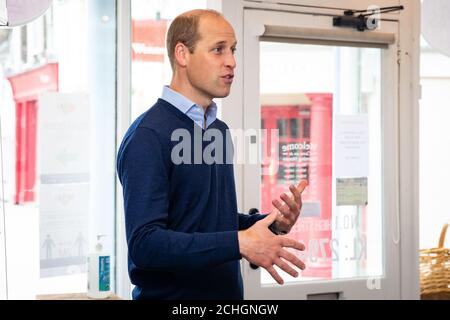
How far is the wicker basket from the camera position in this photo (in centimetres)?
308

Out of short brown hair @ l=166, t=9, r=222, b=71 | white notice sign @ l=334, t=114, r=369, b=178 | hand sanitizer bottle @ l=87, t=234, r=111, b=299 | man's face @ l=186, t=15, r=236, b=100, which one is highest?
short brown hair @ l=166, t=9, r=222, b=71

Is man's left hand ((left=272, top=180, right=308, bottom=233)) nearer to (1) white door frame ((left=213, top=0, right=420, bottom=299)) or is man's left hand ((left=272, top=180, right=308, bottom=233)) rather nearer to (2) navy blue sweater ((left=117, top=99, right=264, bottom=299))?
(2) navy blue sweater ((left=117, top=99, right=264, bottom=299))

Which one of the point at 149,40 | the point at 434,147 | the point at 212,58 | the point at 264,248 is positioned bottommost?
the point at 264,248

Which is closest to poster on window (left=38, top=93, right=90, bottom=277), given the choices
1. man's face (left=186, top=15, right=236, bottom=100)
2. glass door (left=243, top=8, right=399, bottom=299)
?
glass door (left=243, top=8, right=399, bottom=299)

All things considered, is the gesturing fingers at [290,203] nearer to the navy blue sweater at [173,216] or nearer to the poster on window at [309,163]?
the navy blue sweater at [173,216]

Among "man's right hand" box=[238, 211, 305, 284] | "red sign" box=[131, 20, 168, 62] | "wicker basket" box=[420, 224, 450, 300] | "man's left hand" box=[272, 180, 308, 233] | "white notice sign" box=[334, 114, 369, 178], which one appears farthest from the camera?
"wicker basket" box=[420, 224, 450, 300]

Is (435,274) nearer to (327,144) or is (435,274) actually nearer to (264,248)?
(327,144)

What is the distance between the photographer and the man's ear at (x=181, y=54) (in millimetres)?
1626

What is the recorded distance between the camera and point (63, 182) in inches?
91.3

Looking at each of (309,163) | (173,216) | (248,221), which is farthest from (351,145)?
(173,216)

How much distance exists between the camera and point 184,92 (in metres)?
1.62

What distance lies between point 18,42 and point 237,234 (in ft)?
4.16

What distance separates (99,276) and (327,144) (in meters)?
1.24
